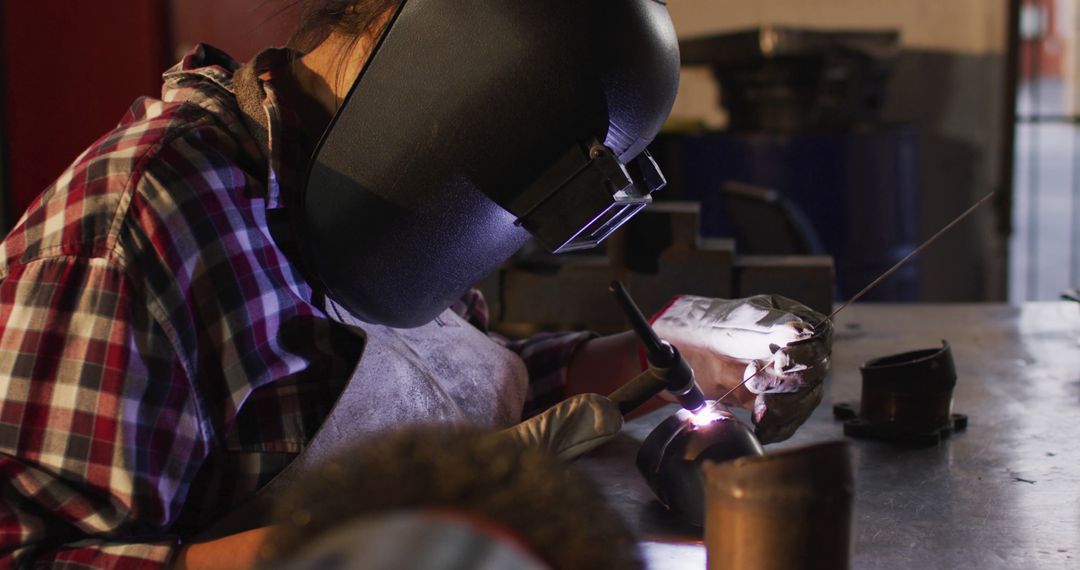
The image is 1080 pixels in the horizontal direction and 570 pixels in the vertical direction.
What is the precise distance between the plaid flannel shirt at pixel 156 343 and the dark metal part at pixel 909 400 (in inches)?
25.9

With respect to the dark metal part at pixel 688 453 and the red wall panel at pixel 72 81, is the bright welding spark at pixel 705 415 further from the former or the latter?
the red wall panel at pixel 72 81

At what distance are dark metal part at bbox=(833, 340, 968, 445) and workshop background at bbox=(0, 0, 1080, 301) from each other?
228 centimetres

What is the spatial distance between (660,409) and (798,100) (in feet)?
7.88

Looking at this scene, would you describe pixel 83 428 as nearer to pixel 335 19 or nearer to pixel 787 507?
pixel 335 19

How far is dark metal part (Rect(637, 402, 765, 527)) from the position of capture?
3.43 feet

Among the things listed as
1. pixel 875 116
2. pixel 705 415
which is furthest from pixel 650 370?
pixel 875 116

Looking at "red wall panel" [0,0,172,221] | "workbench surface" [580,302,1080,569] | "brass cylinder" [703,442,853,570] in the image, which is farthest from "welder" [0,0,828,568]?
"red wall panel" [0,0,172,221]

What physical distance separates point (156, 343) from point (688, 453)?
0.51 m

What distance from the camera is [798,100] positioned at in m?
3.72

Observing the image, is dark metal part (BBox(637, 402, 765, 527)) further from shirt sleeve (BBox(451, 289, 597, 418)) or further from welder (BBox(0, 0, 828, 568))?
shirt sleeve (BBox(451, 289, 597, 418))

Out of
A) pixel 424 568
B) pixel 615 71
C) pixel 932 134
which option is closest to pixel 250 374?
pixel 615 71

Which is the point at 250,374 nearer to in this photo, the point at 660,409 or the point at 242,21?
the point at 660,409

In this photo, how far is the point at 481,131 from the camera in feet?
3.44

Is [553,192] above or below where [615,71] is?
below
